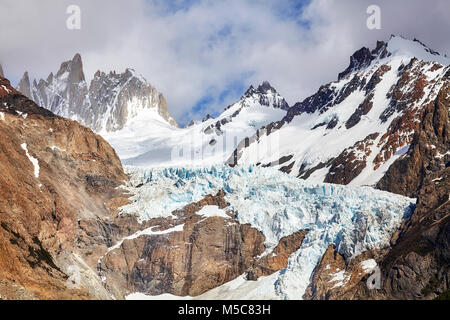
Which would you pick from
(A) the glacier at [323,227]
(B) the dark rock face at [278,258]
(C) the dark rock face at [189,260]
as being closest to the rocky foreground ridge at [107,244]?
(C) the dark rock face at [189,260]

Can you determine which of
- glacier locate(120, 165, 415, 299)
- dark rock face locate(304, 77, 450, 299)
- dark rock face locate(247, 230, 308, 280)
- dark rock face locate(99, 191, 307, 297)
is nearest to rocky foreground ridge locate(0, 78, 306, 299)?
dark rock face locate(99, 191, 307, 297)

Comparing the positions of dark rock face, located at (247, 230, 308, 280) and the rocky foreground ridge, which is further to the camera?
dark rock face, located at (247, 230, 308, 280)

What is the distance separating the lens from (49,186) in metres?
188

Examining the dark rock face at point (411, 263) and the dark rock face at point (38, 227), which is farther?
the dark rock face at point (411, 263)

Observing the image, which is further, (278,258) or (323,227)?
(278,258)

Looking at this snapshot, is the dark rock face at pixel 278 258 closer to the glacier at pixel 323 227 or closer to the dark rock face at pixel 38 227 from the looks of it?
the glacier at pixel 323 227

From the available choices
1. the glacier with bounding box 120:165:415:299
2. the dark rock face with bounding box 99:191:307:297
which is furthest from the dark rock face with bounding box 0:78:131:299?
the glacier with bounding box 120:165:415:299

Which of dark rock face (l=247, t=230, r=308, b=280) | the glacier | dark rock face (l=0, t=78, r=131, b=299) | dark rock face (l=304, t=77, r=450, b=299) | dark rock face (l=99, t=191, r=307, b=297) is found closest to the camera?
dark rock face (l=0, t=78, r=131, b=299)

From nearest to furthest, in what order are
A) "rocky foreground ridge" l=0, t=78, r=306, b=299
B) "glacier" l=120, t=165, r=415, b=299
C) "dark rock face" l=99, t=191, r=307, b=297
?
1. "rocky foreground ridge" l=0, t=78, r=306, b=299
2. "glacier" l=120, t=165, r=415, b=299
3. "dark rock face" l=99, t=191, r=307, b=297

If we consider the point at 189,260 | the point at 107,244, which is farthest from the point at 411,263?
the point at 107,244

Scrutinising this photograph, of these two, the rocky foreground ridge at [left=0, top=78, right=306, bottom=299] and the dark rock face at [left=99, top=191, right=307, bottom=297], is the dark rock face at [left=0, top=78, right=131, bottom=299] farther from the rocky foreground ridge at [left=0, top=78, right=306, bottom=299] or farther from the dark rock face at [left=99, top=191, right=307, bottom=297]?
the dark rock face at [left=99, top=191, right=307, bottom=297]

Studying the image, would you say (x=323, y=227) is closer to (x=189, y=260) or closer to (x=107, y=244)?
(x=189, y=260)

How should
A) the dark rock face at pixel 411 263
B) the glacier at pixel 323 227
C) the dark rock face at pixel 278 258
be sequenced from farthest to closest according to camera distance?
the dark rock face at pixel 278 258
the glacier at pixel 323 227
the dark rock face at pixel 411 263
